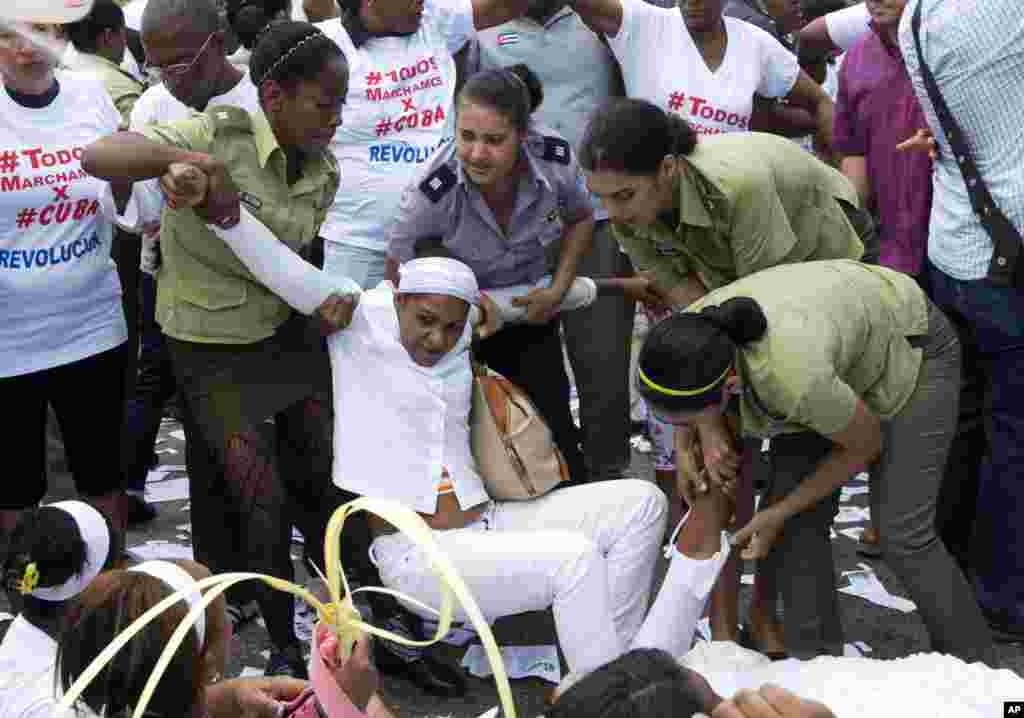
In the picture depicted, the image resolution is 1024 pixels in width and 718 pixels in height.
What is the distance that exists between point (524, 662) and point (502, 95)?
1649 mm

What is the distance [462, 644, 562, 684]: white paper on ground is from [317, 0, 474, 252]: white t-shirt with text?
1.45m

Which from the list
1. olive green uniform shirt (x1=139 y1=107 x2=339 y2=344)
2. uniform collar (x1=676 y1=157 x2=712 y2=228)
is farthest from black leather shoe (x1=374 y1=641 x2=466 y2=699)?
uniform collar (x1=676 y1=157 x2=712 y2=228)

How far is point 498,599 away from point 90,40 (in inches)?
112

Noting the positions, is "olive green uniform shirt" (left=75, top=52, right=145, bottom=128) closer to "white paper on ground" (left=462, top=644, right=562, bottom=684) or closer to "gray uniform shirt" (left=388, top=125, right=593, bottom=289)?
"gray uniform shirt" (left=388, top=125, right=593, bottom=289)

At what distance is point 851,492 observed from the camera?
543 cm

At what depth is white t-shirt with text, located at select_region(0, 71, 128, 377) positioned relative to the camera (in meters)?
4.07

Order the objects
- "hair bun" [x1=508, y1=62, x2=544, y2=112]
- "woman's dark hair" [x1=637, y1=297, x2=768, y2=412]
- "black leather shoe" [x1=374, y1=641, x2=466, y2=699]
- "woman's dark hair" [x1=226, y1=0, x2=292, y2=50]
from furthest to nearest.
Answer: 1. "woman's dark hair" [x1=226, y1=0, x2=292, y2=50]
2. "hair bun" [x1=508, y1=62, x2=544, y2=112]
3. "black leather shoe" [x1=374, y1=641, x2=466, y2=699]
4. "woman's dark hair" [x1=637, y1=297, x2=768, y2=412]

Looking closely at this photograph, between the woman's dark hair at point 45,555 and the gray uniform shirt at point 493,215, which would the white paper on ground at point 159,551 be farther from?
the woman's dark hair at point 45,555

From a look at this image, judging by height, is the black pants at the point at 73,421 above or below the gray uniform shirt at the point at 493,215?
below

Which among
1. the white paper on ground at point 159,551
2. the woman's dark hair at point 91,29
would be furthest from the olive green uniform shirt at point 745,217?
the woman's dark hair at point 91,29

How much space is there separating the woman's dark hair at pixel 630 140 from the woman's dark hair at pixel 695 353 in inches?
19.1

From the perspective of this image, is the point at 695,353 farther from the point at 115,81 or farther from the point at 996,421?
the point at 115,81

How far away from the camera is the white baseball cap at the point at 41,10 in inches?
113

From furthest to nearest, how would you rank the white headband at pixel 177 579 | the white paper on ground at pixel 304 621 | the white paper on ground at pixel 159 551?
1. the white paper on ground at pixel 159 551
2. the white paper on ground at pixel 304 621
3. the white headband at pixel 177 579
